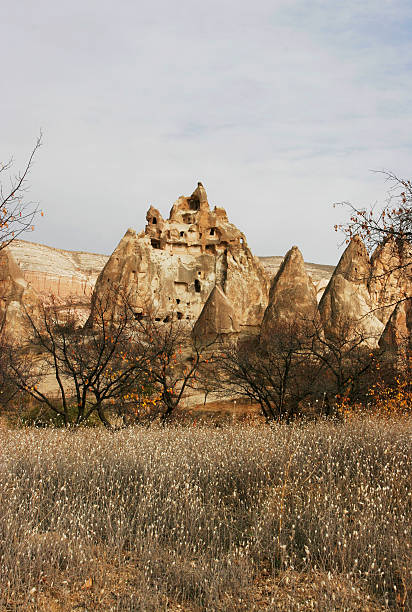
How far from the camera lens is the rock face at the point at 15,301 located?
70.2ft

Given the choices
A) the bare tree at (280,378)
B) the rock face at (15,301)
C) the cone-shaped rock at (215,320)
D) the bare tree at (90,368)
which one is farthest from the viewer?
the rock face at (15,301)

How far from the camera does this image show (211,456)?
4891 mm

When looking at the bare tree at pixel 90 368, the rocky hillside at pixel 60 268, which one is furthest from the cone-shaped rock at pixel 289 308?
the rocky hillside at pixel 60 268

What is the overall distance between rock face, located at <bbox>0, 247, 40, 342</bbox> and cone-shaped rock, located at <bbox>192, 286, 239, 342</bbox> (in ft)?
21.2

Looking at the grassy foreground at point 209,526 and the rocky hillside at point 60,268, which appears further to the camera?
the rocky hillside at point 60,268

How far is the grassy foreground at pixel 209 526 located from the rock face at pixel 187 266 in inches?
717

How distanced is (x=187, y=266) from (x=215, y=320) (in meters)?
9.91

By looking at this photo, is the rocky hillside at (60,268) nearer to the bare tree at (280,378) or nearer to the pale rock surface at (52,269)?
the pale rock surface at (52,269)

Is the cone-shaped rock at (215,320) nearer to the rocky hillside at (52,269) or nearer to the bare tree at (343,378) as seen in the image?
the bare tree at (343,378)

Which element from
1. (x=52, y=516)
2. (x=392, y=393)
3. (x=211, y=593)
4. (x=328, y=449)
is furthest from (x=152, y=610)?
(x=392, y=393)

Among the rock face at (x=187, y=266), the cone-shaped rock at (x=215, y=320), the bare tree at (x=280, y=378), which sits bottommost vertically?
the bare tree at (x=280, y=378)

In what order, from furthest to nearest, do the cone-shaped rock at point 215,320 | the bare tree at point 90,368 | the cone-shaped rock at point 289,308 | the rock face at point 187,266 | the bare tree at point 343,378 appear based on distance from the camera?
the rock face at point 187,266
the cone-shaped rock at point 215,320
the cone-shaped rock at point 289,308
the bare tree at point 343,378
the bare tree at point 90,368

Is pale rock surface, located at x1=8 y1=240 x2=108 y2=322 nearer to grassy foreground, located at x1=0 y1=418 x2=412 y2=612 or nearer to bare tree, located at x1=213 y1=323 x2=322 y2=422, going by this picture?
bare tree, located at x1=213 y1=323 x2=322 y2=422

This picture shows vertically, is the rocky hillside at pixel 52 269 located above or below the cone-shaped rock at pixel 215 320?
above
